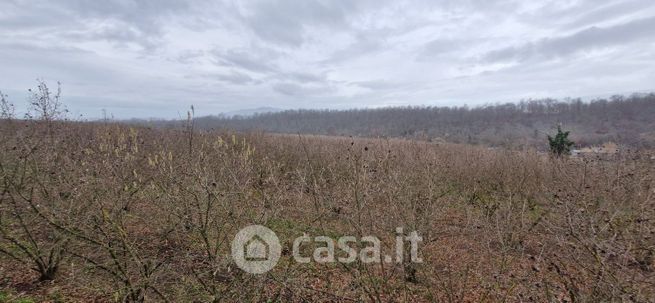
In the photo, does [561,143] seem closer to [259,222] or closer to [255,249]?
[259,222]

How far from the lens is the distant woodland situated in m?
74.6

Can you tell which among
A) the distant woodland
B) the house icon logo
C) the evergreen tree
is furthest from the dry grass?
the distant woodland

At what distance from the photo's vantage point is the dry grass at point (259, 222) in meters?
3.55

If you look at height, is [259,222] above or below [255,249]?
above

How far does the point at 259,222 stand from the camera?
13.1 feet

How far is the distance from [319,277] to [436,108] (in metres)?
112

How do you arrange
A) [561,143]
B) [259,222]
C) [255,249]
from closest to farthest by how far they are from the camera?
[255,249], [259,222], [561,143]

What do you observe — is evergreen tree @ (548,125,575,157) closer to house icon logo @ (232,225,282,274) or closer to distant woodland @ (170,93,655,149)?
house icon logo @ (232,225,282,274)

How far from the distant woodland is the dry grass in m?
58.6

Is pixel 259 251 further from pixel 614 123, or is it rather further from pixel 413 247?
pixel 614 123

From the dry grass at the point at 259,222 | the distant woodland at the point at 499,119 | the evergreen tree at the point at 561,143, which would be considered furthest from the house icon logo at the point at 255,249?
the distant woodland at the point at 499,119

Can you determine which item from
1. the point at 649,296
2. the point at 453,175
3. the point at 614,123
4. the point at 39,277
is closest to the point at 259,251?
the point at 649,296

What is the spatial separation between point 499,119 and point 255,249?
98864 mm

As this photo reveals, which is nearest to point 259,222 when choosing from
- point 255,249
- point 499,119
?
point 255,249
